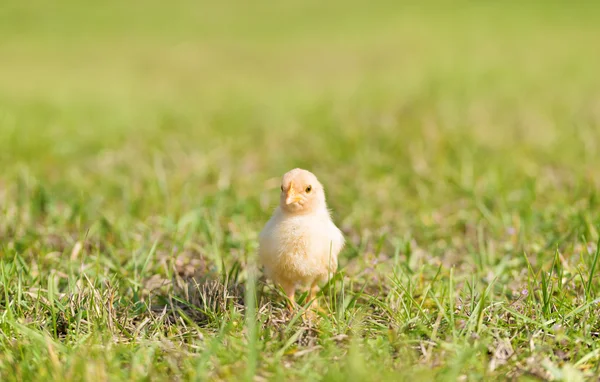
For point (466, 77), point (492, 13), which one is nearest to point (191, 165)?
point (466, 77)

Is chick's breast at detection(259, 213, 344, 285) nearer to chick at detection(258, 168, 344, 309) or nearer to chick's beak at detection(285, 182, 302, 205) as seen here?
chick at detection(258, 168, 344, 309)

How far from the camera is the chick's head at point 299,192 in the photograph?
11.3ft

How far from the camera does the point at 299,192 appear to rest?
3.49 metres

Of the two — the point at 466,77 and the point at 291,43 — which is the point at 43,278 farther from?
the point at 291,43

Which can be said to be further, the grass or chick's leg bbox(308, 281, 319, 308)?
chick's leg bbox(308, 281, 319, 308)

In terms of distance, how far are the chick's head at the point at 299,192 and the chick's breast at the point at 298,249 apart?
0.19 feet

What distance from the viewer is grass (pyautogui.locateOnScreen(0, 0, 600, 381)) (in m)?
2.92

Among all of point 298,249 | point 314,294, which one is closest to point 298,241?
point 298,249

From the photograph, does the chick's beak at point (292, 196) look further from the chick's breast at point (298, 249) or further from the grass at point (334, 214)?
the grass at point (334, 214)

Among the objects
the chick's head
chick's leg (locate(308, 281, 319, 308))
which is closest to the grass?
chick's leg (locate(308, 281, 319, 308))

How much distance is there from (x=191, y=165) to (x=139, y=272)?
278cm

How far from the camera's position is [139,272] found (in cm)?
413

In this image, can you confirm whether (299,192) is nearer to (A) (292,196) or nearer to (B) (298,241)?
(A) (292,196)

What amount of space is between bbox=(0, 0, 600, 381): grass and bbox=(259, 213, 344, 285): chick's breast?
16cm
